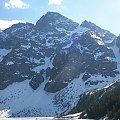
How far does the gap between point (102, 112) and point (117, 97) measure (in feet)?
42.8

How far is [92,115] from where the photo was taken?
18038 centimetres

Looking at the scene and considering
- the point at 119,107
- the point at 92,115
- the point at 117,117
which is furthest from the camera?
the point at 92,115

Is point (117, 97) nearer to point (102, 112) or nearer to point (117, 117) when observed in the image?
point (102, 112)

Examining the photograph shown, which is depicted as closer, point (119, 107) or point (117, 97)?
point (119, 107)

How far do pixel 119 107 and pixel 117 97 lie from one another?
16.4 metres

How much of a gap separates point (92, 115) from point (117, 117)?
28.4 m

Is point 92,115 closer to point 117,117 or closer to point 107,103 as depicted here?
point 107,103

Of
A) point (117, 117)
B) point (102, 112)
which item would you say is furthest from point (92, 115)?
point (117, 117)

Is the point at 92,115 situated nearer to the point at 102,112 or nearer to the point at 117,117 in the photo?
the point at 102,112

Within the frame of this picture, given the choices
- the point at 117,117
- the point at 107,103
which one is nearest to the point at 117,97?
the point at 107,103

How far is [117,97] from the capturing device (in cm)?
18525

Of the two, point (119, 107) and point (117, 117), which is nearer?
point (117, 117)

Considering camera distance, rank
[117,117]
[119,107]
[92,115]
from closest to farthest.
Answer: [117,117]
[119,107]
[92,115]

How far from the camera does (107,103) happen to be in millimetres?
184375
